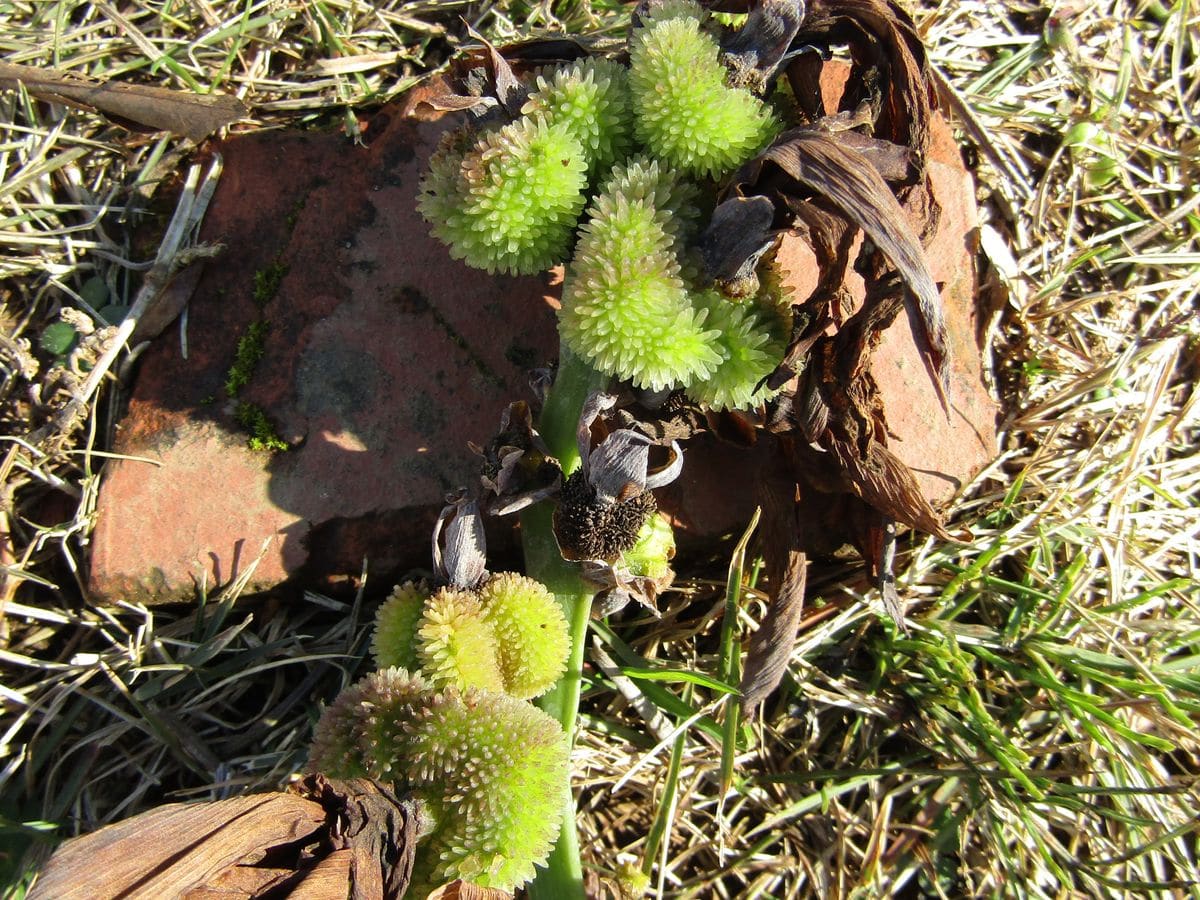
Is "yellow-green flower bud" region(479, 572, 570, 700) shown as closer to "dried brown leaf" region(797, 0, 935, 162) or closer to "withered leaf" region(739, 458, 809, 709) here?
"withered leaf" region(739, 458, 809, 709)

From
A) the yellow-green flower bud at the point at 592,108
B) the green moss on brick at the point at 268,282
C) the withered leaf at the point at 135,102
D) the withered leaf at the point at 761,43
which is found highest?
A: the withered leaf at the point at 761,43

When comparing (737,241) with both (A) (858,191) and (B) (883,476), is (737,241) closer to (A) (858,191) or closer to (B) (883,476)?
(A) (858,191)

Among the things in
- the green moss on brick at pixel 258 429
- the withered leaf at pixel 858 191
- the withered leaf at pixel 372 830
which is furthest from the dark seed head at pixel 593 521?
the green moss on brick at pixel 258 429

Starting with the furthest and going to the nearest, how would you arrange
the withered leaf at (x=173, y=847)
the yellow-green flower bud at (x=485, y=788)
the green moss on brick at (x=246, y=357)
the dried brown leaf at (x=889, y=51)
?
1. the green moss on brick at (x=246, y=357)
2. the dried brown leaf at (x=889, y=51)
3. the yellow-green flower bud at (x=485, y=788)
4. the withered leaf at (x=173, y=847)

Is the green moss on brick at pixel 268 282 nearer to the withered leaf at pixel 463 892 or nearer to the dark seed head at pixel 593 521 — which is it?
the dark seed head at pixel 593 521

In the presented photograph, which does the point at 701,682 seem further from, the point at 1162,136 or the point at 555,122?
the point at 1162,136

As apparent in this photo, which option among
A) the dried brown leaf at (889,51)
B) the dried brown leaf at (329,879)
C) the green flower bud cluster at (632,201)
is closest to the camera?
the dried brown leaf at (329,879)

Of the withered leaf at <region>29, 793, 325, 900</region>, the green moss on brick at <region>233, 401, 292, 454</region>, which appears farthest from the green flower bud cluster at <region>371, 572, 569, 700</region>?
the green moss on brick at <region>233, 401, 292, 454</region>

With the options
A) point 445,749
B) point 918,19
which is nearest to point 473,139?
point 445,749
